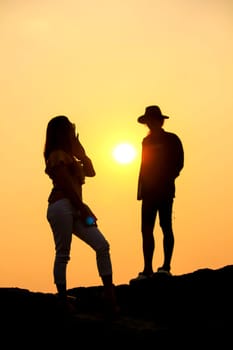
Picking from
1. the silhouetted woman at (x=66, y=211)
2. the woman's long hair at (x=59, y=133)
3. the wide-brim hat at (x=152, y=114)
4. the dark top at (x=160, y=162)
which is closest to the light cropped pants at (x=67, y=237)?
the silhouetted woman at (x=66, y=211)

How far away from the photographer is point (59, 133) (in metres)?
7.63

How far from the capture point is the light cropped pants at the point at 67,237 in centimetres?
741

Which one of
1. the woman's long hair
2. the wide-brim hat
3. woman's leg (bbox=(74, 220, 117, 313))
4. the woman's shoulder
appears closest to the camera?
woman's leg (bbox=(74, 220, 117, 313))

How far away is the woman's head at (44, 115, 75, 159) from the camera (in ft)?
25.1

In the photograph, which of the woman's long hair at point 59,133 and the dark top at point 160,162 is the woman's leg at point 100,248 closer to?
the woman's long hair at point 59,133

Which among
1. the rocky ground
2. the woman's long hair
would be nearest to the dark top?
the rocky ground

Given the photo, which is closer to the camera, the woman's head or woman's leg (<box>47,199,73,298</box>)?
woman's leg (<box>47,199,73,298</box>)

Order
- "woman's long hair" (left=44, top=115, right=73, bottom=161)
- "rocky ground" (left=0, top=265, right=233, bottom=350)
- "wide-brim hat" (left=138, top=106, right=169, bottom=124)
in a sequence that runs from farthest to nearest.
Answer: "wide-brim hat" (left=138, top=106, right=169, bottom=124) < "woman's long hair" (left=44, top=115, right=73, bottom=161) < "rocky ground" (left=0, top=265, right=233, bottom=350)

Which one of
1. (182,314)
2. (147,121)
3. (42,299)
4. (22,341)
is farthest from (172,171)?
(22,341)

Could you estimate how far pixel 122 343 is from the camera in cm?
688

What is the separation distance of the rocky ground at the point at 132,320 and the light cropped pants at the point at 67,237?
22.4 inches

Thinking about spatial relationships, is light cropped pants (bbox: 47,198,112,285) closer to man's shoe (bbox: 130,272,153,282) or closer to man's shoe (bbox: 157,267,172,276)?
man's shoe (bbox: 130,272,153,282)

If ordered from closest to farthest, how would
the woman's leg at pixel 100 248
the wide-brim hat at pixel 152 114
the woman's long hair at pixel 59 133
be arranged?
1. the woman's leg at pixel 100 248
2. the woman's long hair at pixel 59 133
3. the wide-brim hat at pixel 152 114

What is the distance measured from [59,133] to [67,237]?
1.31m
